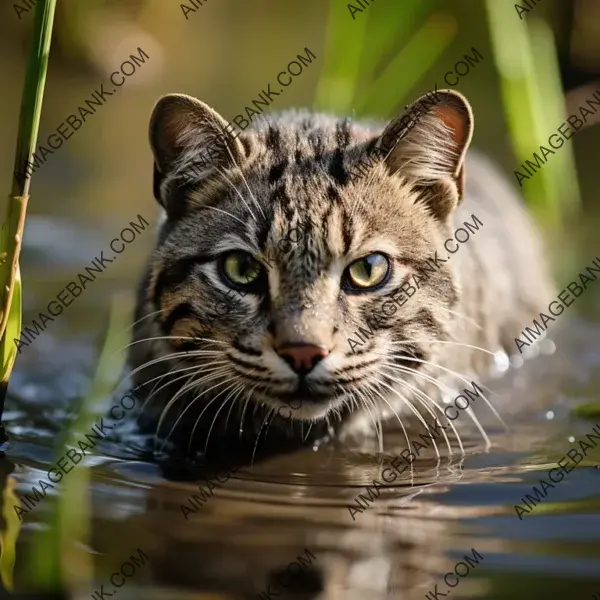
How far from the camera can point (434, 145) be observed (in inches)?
151

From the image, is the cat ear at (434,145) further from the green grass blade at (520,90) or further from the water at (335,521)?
the water at (335,521)

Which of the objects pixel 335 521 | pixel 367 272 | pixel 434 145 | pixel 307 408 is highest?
pixel 434 145

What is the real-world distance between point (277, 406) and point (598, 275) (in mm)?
3347

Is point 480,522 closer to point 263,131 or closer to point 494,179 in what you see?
point 263,131

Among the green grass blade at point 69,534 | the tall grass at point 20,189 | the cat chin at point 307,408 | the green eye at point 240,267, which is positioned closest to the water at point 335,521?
the green grass blade at point 69,534

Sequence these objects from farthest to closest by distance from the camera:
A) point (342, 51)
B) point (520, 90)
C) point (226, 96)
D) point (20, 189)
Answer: point (226, 96)
point (342, 51)
point (520, 90)
point (20, 189)

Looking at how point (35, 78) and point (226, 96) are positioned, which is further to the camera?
point (226, 96)

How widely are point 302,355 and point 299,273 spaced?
0.30 m

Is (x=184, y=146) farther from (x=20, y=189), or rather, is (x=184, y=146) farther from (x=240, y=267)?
(x=20, y=189)

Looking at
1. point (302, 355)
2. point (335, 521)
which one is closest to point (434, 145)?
point (302, 355)

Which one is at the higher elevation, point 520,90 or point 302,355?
point 520,90

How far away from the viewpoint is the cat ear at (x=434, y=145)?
3744 mm

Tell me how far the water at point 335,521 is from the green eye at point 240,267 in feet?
2.20

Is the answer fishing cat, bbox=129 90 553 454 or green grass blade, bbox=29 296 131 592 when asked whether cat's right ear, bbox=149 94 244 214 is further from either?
green grass blade, bbox=29 296 131 592
